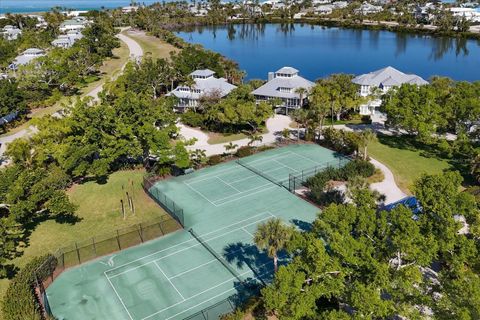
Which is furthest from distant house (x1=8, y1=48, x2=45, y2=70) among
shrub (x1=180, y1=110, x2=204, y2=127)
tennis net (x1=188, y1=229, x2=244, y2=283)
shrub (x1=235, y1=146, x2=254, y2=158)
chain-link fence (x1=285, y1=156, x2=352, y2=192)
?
tennis net (x1=188, y1=229, x2=244, y2=283)

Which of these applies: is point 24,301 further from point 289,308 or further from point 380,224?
point 380,224

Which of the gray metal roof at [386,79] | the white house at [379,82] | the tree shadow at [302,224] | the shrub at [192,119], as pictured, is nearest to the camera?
the tree shadow at [302,224]

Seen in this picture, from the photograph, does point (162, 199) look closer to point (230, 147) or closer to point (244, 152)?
point (230, 147)

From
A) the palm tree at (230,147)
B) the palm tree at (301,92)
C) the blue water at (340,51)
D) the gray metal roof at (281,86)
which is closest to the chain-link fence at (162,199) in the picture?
the palm tree at (230,147)

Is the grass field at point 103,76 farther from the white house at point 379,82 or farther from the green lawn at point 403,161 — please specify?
the white house at point 379,82

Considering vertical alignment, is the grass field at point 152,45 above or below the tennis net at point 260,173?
above

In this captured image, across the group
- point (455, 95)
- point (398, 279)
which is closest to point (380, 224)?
point (398, 279)
